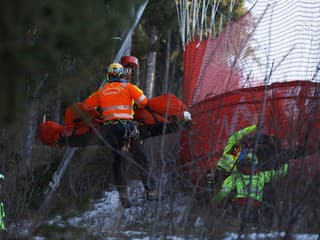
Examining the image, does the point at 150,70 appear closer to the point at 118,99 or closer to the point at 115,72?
the point at 115,72

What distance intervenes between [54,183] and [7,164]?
0.72 meters

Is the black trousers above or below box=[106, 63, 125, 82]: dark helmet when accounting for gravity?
below

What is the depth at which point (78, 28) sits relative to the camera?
7.62 feet

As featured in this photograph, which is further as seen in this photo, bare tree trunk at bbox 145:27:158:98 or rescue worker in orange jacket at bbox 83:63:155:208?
bare tree trunk at bbox 145:27:158:98

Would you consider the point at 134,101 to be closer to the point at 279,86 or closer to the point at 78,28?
the point at 279,86

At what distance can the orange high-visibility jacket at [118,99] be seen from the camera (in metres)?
7.49

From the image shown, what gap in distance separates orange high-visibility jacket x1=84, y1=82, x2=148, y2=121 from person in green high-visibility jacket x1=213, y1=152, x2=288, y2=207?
2230 mm

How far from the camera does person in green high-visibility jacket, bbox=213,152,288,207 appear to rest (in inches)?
149

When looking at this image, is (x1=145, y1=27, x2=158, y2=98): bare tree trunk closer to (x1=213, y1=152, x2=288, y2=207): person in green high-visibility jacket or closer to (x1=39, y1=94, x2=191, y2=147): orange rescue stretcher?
(x1=39, y1=94, x2=191, y2=147): orange rescue stretcher

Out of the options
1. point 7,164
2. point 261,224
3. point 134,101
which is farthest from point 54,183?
point 261,224

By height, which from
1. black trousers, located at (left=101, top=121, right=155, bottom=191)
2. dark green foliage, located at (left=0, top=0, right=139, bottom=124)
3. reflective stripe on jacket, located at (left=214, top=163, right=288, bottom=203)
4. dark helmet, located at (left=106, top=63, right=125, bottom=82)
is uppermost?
dark green foliage, located at (left=0, top=0, right=139, bottom=124)

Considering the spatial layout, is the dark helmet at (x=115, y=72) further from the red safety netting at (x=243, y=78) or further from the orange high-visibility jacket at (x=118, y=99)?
the red safety netting at (x=243, y=78)

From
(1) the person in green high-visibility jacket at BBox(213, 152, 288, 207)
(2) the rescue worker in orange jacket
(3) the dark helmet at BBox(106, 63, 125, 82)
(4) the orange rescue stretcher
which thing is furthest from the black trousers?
(1) the person in green high-visibility jacket at BBox(213, 152, 288, 207)

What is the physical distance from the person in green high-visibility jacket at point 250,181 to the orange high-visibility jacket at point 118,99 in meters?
2.23
